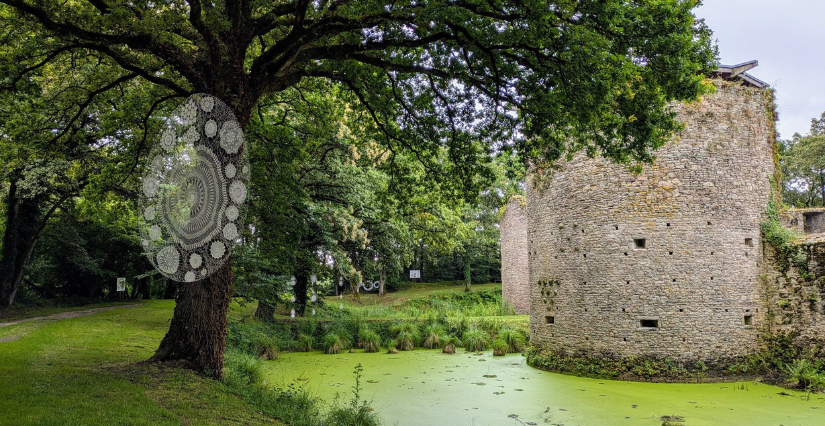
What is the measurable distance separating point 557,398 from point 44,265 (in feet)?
75.5

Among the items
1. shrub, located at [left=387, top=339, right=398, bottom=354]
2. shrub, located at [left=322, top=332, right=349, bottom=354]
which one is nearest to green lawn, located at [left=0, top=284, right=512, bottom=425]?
shrub, located at [left=322, top=332, right=349, bottom=354]

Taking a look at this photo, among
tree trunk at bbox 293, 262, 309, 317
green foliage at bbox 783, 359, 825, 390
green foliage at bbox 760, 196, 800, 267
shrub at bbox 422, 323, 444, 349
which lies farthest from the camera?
tree trunk at bbox 293, 262, 309, 317

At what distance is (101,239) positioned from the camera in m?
22.4

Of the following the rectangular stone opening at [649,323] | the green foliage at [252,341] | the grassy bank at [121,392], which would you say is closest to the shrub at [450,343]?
the green foliage at [252,341]

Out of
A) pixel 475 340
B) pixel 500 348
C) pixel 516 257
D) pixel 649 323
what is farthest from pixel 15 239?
pixel 516 257

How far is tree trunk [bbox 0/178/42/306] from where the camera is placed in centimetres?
1680

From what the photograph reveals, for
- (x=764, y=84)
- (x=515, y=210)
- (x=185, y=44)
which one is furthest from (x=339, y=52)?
(x=515, y=210)

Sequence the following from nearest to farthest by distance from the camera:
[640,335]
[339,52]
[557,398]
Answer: [339,52] → [557,398] → [640,335]

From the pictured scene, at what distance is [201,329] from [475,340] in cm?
1025

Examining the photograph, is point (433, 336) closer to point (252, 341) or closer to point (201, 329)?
point (252, 341)

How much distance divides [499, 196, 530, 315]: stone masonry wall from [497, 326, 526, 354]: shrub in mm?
8632

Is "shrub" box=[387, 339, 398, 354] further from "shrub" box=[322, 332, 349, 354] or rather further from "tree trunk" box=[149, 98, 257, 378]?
"tree trunk" box=[149, 98, 257, 378]

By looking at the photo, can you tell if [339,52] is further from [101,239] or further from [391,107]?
[101,239]

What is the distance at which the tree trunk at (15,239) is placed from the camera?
16.8 m
